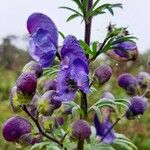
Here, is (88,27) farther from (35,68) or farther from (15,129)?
(15,129)

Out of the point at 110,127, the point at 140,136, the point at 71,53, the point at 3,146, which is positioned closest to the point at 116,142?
the point at 110,127

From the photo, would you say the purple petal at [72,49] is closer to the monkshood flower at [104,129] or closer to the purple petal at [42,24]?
the purple petal at [42,24]

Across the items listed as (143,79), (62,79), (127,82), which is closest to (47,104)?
(62,79)

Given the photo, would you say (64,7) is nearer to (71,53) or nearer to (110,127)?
(71,53)

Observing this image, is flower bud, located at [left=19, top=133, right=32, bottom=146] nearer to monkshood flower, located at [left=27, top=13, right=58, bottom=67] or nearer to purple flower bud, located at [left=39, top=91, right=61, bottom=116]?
purple flower bud, located at [left=39, top=91, right=61, bottom=116]

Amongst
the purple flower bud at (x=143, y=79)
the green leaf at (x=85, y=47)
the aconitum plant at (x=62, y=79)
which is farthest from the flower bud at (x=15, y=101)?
the purple flower bud at (x=143, y=79)
